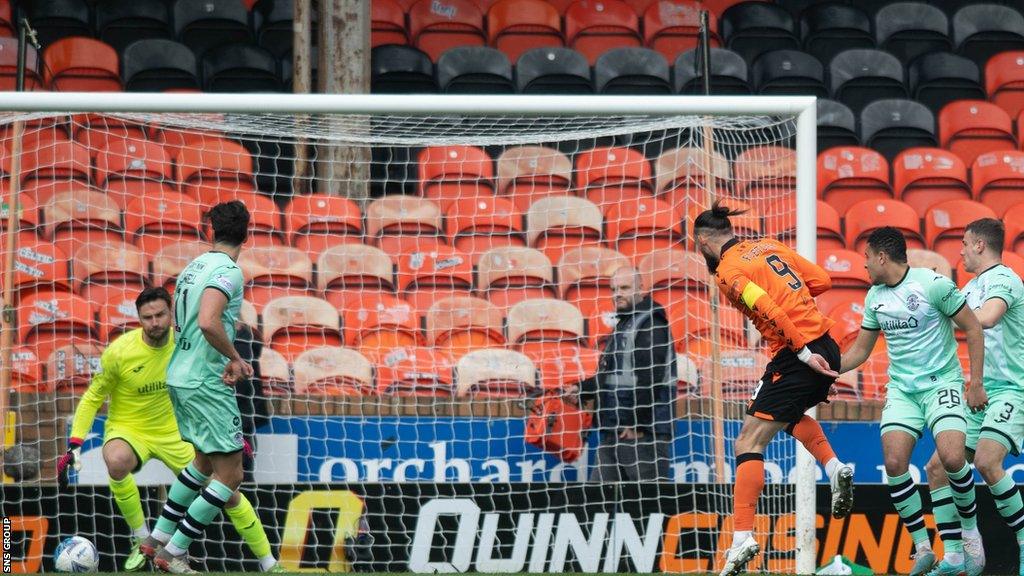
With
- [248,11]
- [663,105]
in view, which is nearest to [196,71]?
[248,11]

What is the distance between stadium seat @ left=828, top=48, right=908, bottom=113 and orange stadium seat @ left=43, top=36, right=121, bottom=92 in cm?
659

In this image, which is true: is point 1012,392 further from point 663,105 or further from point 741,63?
point 741,63

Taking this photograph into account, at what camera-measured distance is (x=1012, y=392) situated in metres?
6.39

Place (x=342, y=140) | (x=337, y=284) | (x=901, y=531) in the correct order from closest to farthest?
(x=901, y=531) → (x=342, y=140) → (x=337, y=284)

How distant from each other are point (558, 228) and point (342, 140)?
173 centimetres

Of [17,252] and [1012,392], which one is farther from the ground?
Answer: [17,252]

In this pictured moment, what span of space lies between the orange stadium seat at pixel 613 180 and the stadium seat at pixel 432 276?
39.7 inches

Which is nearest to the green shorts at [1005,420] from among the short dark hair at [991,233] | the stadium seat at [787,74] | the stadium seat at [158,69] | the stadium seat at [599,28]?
the short dark hair at [991,233]

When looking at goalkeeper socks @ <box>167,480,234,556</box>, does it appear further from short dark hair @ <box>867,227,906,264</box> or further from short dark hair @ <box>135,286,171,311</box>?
short dark hair @ <box>867,227,906,264</box>

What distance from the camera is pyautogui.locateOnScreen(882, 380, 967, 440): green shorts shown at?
613 centimetres

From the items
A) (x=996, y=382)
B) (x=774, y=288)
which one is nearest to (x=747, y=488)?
(x=774, y=288)

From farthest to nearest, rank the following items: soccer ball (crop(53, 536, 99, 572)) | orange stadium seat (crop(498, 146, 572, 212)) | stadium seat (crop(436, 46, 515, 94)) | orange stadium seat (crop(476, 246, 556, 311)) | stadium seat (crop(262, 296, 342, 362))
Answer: stadium seat (crop(436, 46, 515, 94)) → orange stadium seat (crop(498, 146, 572, 212)) → orange stadium seat (crop(476, 246, 556, 311)) → stadium seat (crop(262, 296, 342, 362)) → soccer ball (crop(53, 536, 99, 572))

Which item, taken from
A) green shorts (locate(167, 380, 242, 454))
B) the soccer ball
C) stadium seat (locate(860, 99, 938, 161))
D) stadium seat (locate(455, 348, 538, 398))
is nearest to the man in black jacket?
stadium seat (locate(455, 348, 538, 398))

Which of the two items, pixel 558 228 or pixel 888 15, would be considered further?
pixel 888 15
